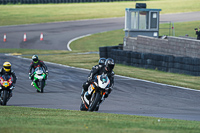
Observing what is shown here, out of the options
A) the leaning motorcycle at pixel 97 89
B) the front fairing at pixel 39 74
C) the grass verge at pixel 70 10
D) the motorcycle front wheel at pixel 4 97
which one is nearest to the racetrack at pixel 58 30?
the grass verge at pixel 70 10

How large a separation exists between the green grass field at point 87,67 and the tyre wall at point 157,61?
34 centimetres

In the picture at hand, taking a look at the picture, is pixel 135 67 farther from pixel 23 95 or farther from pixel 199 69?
pixel 23 95

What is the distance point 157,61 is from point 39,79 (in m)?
7.41

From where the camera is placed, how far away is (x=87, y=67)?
22078mm

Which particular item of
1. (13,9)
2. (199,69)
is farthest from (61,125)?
(13,9)

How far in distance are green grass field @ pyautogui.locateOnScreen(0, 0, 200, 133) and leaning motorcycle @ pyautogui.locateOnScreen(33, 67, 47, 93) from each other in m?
4.08

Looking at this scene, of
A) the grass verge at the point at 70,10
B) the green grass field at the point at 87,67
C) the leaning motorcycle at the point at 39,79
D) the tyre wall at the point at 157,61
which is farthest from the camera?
the grass verge at the point at 70,10

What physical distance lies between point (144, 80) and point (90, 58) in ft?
28.2

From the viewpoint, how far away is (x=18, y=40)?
36.5m

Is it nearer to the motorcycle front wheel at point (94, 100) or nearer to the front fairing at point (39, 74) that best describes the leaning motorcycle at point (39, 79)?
the front fairing at point (39, 74)

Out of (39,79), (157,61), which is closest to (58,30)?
(157,61)

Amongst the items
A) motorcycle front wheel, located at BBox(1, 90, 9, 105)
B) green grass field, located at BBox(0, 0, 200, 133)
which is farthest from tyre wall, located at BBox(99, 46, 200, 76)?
motorcycle front wheel, located at BBox(1, 90, 9, 105)

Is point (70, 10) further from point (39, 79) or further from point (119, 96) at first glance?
point (119, 96)

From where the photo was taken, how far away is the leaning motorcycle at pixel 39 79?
15.0 meters
